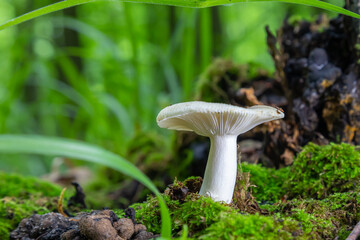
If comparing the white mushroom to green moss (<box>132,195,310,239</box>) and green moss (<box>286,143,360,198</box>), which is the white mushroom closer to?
green moss (<box>132,195,310,239</box>)

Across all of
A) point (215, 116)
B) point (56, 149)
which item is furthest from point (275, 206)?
point (56, 149)

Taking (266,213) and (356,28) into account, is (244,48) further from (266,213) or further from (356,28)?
(266,213)

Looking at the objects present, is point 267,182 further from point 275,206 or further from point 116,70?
point 116,70

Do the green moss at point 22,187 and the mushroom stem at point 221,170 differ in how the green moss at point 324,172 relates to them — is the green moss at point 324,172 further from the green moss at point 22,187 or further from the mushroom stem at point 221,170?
the green moss at point 22,187

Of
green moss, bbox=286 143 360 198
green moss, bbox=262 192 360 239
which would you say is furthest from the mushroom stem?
green moss, bbox=286 143 360 198

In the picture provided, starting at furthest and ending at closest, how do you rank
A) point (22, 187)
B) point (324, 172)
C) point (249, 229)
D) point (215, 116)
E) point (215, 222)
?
point (22, 187) < point (324, 172) < point (215, 116) < point (215, 222) < point (249, 229)

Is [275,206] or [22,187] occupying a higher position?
[22,187]

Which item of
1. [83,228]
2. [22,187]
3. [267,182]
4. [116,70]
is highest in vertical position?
[116,70]

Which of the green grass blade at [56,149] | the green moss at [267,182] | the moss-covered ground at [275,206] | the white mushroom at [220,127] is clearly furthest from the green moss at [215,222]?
the green moss at [267,182]
